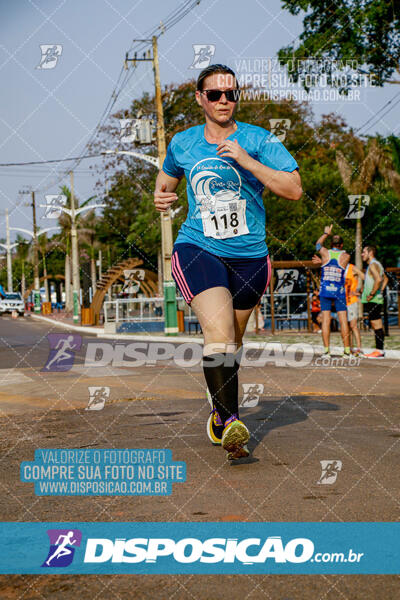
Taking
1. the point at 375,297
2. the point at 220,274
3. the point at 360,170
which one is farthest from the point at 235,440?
the point at 360,170

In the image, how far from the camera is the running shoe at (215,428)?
471cm

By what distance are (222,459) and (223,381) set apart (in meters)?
0.42

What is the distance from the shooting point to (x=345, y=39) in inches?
832

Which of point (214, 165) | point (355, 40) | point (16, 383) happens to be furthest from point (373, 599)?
point (355, 40)

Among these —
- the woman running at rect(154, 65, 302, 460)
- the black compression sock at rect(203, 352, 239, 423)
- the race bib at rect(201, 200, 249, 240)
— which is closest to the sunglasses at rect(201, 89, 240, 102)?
the woman running at rect(154, 65, 302, 460)

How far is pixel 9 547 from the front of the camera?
2965 mm

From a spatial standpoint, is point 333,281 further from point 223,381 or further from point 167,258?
point 167,258

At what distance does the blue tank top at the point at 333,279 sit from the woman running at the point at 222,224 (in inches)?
289

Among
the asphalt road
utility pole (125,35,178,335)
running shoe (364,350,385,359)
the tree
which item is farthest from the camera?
utility pole (125,35,178,335)

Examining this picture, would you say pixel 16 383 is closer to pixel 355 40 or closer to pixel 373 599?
pixel 373 599

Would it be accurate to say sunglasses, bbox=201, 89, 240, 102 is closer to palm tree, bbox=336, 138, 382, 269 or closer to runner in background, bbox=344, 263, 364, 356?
runner in background, bbox=344, 263, 364, 356

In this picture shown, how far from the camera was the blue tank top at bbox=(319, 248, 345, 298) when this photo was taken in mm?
12180

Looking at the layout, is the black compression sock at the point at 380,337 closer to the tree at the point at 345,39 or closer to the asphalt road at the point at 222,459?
the asphalt road at the point at 222,459

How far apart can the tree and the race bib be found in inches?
684
